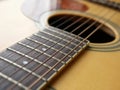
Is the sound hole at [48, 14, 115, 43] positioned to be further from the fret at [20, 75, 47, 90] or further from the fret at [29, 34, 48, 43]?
the fret at [20, 75, 47, 90]

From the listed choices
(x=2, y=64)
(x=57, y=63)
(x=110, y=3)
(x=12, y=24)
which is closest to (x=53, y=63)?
(x=57, y=63)

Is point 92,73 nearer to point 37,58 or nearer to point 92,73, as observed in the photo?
point 92,73

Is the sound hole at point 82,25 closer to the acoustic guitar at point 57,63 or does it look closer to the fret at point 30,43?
the acoustic guitar at point 57,63

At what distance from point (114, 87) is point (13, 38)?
0.98ft

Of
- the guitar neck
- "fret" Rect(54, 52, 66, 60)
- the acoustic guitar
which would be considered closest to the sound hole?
the acoustic guitar

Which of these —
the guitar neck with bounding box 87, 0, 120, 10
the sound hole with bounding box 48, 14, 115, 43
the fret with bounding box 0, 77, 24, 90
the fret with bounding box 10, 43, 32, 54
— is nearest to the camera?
the fret with bounding box 0, 77, 24, 90

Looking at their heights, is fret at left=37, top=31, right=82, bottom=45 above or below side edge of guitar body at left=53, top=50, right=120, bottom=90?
above

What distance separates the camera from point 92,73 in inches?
21.5

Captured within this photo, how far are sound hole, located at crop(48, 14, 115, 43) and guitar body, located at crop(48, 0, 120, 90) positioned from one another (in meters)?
0.20

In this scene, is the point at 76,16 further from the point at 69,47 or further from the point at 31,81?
the point at 31,81

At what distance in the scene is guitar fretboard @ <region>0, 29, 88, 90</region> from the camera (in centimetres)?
46

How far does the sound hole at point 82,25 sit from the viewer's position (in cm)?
84

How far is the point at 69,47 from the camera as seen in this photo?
0.61 m

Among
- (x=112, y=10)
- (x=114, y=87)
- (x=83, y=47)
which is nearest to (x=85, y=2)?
(x=112, y=10)
